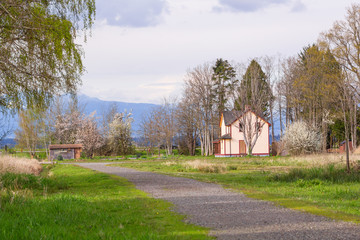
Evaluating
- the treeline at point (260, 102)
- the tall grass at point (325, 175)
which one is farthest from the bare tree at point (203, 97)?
the tall grass at point (325, 175)

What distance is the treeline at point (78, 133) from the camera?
51.7 m

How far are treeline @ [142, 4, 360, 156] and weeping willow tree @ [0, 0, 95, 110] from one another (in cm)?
3156

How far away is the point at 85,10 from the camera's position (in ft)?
43.2

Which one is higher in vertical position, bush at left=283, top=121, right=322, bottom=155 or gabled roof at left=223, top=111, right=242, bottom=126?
gabled roof at left=223, top=111, right=242, bottom=126

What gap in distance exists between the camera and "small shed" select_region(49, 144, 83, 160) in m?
47.3

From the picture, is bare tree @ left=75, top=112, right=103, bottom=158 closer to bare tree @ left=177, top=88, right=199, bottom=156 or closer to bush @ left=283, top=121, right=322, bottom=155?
bare tree @ left=177, top=88, right=199, bottom=156

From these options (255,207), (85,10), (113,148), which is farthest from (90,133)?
(255,207)

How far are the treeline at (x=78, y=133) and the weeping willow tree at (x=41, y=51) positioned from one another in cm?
3894

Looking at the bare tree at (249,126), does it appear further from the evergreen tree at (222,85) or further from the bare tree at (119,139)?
the bare tree at (119,139)

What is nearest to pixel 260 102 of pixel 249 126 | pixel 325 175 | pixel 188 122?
pixel 249 126

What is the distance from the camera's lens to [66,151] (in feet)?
158

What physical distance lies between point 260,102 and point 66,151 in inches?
1001

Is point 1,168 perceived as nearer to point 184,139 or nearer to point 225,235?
point 225,235

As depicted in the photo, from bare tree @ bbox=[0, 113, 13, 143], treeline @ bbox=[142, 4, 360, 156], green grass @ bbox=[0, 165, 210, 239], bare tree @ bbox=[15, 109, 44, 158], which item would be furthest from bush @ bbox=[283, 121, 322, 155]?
bare tree @ bbox=[0, 113, 13, 143]
